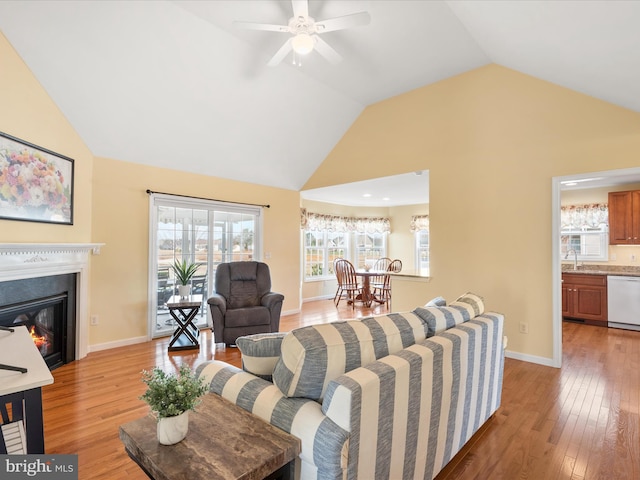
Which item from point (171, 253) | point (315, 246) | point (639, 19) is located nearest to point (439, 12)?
point (639, 19)

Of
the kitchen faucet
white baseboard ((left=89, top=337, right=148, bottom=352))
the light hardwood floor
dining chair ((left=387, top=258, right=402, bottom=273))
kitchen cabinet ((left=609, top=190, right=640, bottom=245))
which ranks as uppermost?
kitchen cabinet ((left=609, top=190, right=640, bottom=245))

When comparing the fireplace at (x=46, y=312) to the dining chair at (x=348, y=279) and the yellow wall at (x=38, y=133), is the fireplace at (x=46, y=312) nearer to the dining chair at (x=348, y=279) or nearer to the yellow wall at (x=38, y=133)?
the yellow wall at (x=38, y=133)

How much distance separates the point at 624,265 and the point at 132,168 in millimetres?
7271

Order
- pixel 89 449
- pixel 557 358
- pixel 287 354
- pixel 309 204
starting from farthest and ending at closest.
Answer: pixel 309 204
pixel 557 358
pixel 89 449
pixel 287 354

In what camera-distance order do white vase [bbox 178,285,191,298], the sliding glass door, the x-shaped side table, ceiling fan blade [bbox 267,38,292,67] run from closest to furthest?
ceiling fan blade [bbox 267,38,292,67], the x-shaped side table, white vase [bbox 178,285,191,298], the sliding glass door

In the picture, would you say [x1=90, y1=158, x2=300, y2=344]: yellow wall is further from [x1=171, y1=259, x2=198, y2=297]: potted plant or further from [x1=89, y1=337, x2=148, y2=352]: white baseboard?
[x1=171, y1=259, x2=198, y2=297]: potted plant

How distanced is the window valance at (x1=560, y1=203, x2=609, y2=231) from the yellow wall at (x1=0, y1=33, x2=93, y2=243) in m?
6.61

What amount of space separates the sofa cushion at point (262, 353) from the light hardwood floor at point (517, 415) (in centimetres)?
37

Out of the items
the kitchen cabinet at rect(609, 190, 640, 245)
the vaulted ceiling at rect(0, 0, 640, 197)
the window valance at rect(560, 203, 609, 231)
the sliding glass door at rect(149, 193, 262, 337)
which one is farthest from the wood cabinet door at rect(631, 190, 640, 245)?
the sliding glass door at rect(149, 193, 262, 337)

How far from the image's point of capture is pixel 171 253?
4348mm

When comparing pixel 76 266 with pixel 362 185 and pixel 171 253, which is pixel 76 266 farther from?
pixel 362 185

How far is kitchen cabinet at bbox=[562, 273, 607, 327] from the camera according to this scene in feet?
15.4

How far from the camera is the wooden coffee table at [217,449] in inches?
35.8

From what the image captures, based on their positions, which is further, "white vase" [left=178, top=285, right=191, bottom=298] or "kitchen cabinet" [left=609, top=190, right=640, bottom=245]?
"kitchen cabinet" [left=609, top=190, right=640, bottom=245]
